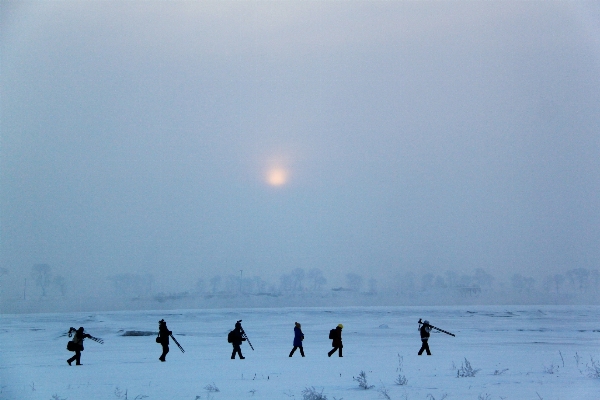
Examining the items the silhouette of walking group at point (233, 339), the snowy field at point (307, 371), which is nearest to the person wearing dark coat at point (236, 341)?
the silhouette of walking group at point (233, 339)

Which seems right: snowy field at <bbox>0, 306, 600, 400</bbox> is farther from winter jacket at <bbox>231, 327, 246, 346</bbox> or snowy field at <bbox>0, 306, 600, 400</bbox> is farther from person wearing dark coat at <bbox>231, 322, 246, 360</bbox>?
winter jacket at <bbox>231, 327, 246, 346</bbox>

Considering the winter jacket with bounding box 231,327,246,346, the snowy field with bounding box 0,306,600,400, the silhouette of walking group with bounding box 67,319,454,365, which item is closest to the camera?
the snowy field with bounding box 0,306,600,400

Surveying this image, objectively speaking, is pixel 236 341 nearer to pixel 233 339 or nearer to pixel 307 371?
pixel 233 339

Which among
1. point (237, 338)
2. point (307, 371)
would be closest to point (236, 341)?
point (237, 338)

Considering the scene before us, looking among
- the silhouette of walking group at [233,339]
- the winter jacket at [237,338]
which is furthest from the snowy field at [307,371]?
the winter jacket at [237,338]

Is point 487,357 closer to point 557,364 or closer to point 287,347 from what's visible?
point 557,364

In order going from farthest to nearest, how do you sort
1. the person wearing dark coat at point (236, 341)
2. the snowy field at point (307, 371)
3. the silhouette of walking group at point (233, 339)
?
the person wearing dark coat at point (236, 341)
the silhouette of walking group at point (233, 339)
the snowy field at point (307, 371)

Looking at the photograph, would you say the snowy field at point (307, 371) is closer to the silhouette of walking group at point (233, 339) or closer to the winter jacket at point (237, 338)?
the silhouette of walking group at point (233, 339)

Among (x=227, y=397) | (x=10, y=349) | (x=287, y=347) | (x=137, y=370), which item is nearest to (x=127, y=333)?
(x=10, y=349)

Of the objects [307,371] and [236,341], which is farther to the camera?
[236,341]

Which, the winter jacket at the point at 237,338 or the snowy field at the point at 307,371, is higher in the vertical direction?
the winter jacket at the point at 237,338

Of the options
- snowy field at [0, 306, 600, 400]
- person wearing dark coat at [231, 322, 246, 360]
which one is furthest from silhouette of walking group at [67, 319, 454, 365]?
snowy field at [0, 306, 600, 400]

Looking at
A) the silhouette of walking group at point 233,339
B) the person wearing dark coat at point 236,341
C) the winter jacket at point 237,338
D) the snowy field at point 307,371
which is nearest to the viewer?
the snowy field at point 307,371

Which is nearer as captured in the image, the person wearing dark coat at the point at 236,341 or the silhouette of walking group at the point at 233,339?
the silhouette of walking group at the point at 233,339
